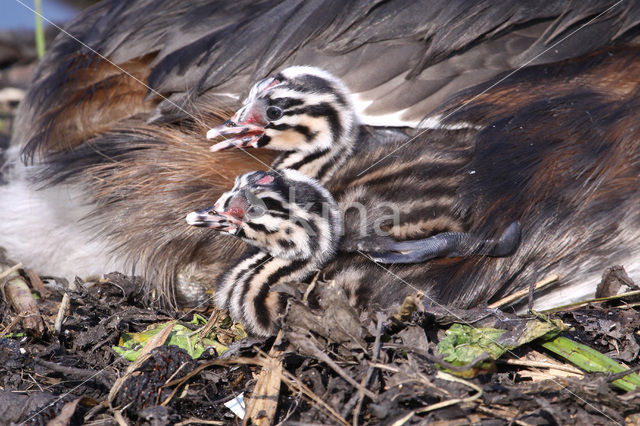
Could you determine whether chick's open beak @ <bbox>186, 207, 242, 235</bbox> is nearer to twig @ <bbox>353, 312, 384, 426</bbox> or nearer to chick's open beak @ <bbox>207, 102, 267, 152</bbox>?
chick's open beak @ <bbox>207, 102, 267, 152</bbox>

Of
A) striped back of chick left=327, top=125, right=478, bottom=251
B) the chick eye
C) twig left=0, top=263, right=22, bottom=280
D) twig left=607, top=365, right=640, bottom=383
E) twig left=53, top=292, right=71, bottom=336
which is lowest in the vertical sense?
twig left=0, top=263, right=22, bottom=280

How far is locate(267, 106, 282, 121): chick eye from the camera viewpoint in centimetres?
273

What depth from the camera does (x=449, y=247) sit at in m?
2.58

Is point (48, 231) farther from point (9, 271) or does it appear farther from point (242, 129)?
point (242, 129)

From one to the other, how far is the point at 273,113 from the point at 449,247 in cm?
76

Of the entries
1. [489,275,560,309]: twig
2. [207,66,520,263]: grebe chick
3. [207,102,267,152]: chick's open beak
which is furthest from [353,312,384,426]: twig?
[207,102,267,152]: chick's open beak

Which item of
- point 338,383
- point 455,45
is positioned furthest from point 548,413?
point 455,45

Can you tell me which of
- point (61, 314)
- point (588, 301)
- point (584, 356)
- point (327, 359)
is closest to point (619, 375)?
point (584, 356)

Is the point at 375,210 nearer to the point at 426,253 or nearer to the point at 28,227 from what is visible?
the point at 426,253

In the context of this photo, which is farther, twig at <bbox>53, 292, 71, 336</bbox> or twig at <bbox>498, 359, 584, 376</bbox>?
twig at <bbox>53, 292, 71, 336</bbox>

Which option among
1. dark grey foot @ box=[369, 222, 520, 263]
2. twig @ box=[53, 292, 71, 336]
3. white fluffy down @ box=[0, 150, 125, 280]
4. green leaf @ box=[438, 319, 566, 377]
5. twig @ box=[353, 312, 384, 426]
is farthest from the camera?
white fluffy down @ box=[0, 150, 125, 280]

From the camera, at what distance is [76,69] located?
3150 millimetres

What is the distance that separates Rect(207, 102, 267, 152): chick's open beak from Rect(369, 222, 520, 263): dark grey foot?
1.92 feet

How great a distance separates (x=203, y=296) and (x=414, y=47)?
47.4 inches
